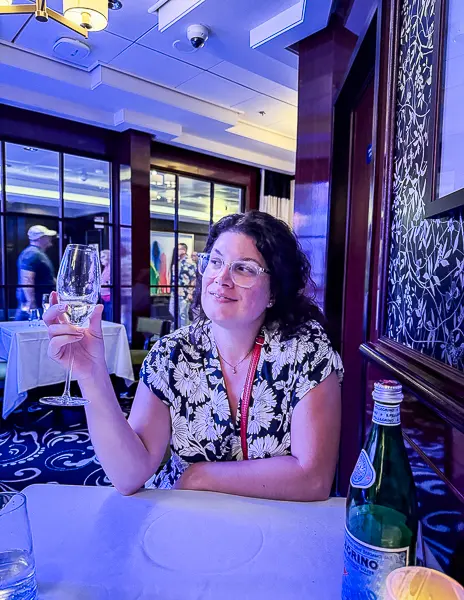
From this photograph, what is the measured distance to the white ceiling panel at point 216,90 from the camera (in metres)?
3.95

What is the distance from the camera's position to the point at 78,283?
3.15 feet

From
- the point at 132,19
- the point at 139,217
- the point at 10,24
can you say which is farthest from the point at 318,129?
the point at 139,217

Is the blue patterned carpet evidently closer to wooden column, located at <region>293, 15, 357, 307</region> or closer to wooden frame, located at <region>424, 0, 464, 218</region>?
wooden column, located at <region>293, 15, 357, 307</region>

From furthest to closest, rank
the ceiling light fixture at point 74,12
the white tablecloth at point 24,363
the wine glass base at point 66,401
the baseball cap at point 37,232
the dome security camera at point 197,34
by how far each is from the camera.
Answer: the baseball cap at point 37,232, the white tablecloth at point 24,363, the dome security camera at point 197,34, the ceiling light fixture at point 74,12, the wine glass base at point 66,401

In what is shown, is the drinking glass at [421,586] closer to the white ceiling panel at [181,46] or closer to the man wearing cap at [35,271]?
the white ceiling panel at [181,46]

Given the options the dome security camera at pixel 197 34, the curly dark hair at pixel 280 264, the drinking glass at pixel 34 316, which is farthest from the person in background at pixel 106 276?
the curly dark hair at pixel 280 264

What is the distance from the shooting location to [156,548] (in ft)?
2.17

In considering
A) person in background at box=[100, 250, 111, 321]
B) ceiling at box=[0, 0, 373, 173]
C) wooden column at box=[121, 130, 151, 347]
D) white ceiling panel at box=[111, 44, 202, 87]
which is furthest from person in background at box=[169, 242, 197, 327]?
white ceiling panel at box=[111, 44, 202, 87]

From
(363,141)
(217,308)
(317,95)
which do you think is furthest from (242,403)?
(317,95)

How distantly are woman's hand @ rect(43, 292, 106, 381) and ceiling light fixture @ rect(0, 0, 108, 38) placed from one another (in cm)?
155

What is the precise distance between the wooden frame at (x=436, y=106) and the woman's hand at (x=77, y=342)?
753 mm

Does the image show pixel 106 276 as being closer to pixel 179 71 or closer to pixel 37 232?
pixel 37 232

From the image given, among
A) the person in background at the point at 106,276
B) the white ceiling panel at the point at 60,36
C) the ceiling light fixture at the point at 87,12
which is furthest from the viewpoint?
the person in background at the point at 106,276

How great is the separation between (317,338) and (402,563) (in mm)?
767
